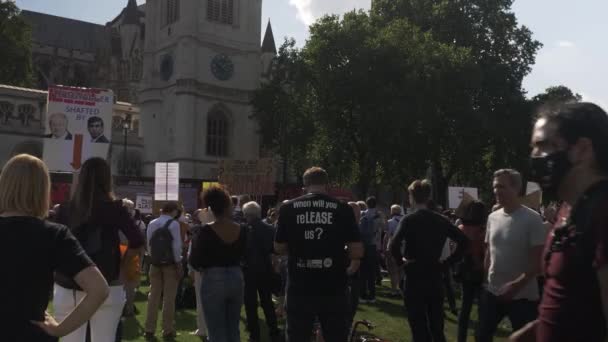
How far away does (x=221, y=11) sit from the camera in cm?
4888

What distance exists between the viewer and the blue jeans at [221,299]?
629 centimetres

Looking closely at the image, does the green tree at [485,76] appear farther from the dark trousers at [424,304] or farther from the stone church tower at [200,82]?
the dark trousers at [424,304]

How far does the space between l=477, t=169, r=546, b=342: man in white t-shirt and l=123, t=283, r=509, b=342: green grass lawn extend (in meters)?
3.47

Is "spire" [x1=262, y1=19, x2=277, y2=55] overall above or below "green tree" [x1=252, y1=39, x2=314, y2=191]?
above

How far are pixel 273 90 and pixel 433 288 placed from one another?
130ft

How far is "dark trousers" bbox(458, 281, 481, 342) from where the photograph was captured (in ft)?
23.5

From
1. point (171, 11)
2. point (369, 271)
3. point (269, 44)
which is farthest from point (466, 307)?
point (269, 44)

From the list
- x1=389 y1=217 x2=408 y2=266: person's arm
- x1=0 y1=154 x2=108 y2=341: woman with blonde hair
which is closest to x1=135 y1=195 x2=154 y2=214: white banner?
x1=389 y1=217 x2=408 y2=266: person's arm

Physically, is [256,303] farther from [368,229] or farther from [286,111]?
[286,111]

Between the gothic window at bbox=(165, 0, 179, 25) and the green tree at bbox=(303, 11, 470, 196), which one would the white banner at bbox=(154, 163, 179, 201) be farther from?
the gothic window at bbox=(165, 0, 179, 25)

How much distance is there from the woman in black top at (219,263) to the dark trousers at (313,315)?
0.94m

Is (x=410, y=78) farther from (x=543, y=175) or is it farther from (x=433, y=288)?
(x=543, y=175)

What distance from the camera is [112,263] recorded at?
16.0 ft

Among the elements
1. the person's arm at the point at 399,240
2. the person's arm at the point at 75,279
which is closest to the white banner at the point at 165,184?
the person's arm at the point at 399,240
